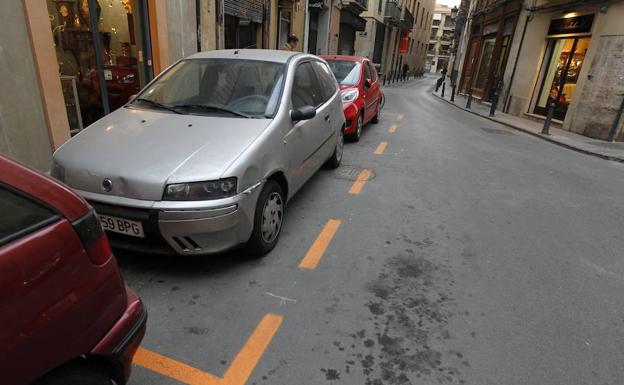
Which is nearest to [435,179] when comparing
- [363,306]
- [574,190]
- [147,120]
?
[574,190]

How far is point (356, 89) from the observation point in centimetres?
816

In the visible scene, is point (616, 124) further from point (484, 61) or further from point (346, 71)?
point (484, 61)

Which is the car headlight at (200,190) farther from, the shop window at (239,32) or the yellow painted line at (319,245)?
the shop window at (239,32)

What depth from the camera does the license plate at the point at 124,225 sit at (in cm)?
281

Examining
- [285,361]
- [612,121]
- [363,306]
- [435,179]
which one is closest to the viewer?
[285,361]

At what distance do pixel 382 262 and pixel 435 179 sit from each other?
3.04 meters

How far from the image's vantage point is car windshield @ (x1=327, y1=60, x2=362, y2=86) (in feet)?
27.6

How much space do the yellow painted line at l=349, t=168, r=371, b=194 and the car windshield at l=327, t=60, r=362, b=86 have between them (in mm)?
2743

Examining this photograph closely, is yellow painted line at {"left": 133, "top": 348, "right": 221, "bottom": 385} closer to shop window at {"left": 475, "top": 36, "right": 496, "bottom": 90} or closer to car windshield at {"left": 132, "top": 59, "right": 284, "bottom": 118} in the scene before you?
car windshield at {"left": 132, "top": 59, "right": 284, "bottom": 118}

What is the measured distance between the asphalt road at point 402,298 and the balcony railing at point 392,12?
33.3m

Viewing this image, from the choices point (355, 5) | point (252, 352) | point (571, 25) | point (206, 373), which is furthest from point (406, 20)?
point (206, 373)

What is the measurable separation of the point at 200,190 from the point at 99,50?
5.52 m

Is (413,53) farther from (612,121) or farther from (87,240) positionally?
(87,240)

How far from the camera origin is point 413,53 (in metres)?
54.2
